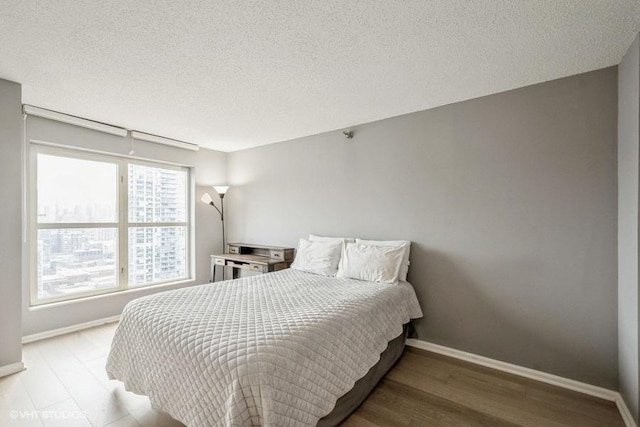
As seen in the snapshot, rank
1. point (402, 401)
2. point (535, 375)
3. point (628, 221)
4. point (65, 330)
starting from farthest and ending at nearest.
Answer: point (65, 330) < point (535, 375) < point (402, 401) < point (628, 221)

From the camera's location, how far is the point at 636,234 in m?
1.69

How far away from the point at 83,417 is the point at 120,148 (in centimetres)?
292

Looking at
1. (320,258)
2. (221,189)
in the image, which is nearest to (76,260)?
(221,189)

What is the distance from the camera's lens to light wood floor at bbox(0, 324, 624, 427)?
5.82ft

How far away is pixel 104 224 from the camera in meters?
3.53

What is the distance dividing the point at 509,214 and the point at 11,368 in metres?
4.25

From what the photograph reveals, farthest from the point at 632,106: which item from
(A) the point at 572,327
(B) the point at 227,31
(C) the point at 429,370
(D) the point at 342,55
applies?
(B) the point at 227,31

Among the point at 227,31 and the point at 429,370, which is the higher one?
the point at 227,31

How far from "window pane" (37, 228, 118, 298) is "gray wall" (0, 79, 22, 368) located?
0.85m

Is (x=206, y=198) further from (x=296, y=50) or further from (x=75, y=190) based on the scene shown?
(x=296, y=50)

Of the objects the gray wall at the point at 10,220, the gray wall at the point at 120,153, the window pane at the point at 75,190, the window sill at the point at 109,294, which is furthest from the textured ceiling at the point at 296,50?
the window sill at the point at 109,294

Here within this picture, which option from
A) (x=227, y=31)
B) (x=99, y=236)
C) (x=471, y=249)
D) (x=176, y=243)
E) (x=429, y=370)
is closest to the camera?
(x=227, y=31)

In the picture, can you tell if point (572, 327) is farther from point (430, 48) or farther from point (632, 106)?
point (430, 48)

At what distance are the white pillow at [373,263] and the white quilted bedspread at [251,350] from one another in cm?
30
